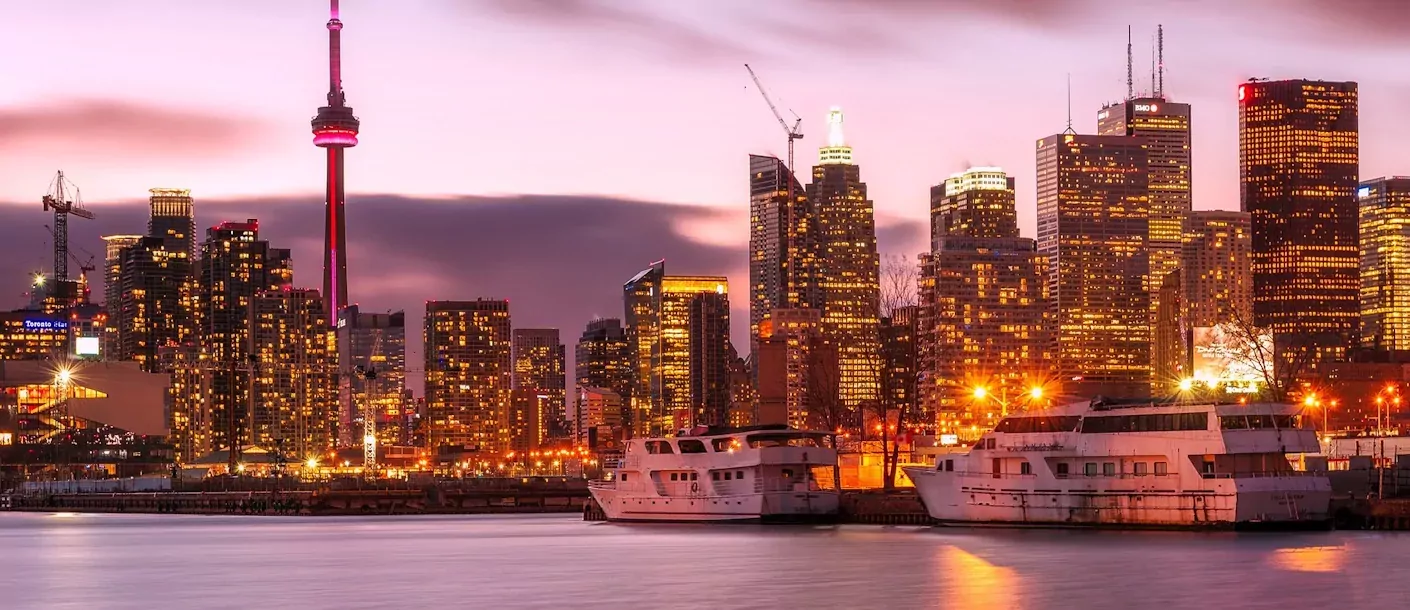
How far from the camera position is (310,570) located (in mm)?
96875

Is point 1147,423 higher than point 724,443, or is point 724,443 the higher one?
point 1147,423

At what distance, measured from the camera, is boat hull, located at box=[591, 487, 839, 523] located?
126438 mm

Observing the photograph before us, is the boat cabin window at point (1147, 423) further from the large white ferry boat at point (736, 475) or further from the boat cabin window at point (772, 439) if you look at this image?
the boat cabin window at point (772, 439)

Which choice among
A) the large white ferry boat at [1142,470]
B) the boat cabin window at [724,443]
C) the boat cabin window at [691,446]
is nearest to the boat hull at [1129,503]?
the large white ferry boat at [1142,470]

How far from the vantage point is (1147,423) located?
10588cm

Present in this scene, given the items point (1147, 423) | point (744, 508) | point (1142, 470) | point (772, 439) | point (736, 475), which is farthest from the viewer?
point (736, 475)

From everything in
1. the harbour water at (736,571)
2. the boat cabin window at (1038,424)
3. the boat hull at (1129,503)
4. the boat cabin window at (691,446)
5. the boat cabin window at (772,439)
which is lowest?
the harbour water at (736,571)

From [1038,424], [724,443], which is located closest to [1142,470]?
[1038,424]

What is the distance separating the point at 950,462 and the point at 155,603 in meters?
52.5

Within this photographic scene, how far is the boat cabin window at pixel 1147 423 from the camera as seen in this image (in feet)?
341

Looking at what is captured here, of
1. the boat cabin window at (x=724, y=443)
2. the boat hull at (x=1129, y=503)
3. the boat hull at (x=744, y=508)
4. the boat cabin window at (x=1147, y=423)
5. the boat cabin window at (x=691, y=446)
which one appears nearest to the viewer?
the boat hull at (x=1129, y=503)

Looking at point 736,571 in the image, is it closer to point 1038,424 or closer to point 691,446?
point 1038,424

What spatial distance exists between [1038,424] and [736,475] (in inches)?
969

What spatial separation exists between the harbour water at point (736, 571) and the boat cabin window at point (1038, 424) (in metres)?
5.78
